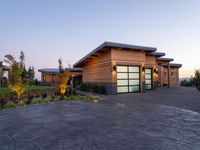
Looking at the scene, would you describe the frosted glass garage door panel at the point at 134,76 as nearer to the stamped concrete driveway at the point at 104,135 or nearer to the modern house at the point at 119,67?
the modern house at the point at 119,67

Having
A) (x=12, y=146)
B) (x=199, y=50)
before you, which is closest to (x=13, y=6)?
(x=12, y=146)

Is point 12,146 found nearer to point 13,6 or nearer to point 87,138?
point 87,138

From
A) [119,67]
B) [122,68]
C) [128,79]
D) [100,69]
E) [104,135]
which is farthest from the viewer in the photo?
[100,69]

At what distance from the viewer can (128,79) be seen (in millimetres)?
13469

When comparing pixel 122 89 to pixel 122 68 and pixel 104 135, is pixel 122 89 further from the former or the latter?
pixel 104 135

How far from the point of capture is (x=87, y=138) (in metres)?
3.21

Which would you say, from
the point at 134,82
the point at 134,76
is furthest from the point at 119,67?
the point at 134,82

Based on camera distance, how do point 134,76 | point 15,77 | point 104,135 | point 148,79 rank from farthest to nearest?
1. point 148,79
2. point 134,76
3. point 15,77
4. point 104,135

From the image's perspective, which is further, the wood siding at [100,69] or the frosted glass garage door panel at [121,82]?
the frosted glass garage door panel at [121,82]

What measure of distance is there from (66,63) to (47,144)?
9.09m

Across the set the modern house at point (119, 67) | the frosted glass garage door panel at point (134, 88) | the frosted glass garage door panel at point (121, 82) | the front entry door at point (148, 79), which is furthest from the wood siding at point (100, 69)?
the front entry door at point (148, 79)

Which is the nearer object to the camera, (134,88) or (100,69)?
(134,88)

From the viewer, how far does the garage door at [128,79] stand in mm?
13078

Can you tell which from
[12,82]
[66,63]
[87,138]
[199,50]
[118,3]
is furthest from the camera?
[199,50]
